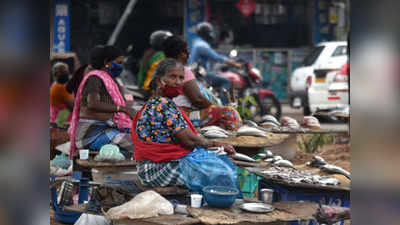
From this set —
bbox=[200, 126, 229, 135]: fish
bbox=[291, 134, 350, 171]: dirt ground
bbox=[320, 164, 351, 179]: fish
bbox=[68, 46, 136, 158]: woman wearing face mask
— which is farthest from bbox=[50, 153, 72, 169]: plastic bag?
bbox=[291, 134, 350, 171]: dirt ground

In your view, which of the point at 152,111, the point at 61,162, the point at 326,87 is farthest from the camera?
the point at 326,87

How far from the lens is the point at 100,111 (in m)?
4.52

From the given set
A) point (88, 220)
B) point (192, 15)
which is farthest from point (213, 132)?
point (192, 15)

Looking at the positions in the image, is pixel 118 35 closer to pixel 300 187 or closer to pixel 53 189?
pixel 53 189

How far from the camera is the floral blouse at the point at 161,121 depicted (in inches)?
128

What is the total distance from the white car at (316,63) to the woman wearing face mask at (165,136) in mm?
7272

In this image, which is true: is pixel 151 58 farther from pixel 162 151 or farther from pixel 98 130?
pixel 162 151

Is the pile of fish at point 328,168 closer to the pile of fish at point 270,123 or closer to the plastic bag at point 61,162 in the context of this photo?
the pile of fish at point 270,123

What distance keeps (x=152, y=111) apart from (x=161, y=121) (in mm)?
95

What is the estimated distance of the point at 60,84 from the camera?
6.64 m

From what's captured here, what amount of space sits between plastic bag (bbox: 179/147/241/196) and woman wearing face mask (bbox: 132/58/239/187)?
0.17 ft

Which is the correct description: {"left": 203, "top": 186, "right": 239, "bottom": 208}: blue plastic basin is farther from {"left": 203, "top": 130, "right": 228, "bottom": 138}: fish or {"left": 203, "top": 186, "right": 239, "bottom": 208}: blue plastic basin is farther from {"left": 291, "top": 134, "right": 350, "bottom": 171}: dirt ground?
{"left": 291, "top": 134, "right": 350, "bottom": 171}: dirt ground

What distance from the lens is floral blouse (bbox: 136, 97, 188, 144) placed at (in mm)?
3264
